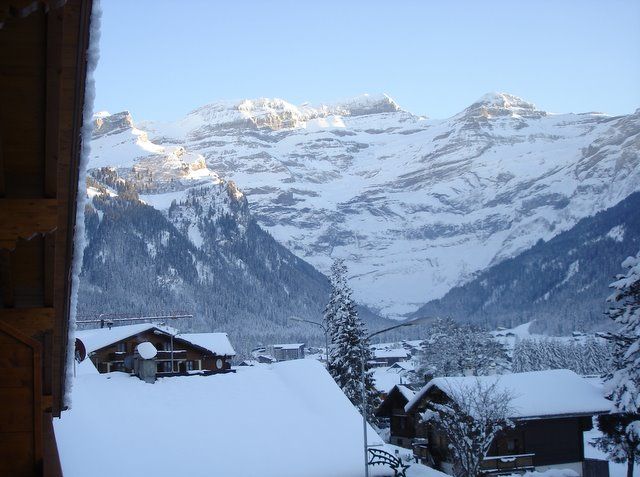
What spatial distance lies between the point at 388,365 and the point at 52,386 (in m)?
140

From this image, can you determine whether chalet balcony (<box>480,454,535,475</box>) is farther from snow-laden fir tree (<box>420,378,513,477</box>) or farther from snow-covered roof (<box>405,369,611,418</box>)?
snow-covered roof (<box>405,369,611,418</box>)

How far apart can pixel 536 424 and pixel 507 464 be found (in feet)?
9.38

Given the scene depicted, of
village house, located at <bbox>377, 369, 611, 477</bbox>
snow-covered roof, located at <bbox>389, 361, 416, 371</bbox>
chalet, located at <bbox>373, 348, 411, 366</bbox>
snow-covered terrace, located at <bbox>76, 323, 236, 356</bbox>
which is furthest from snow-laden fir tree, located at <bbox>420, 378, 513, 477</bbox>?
chalet, located at <bbox>373, 348, 411, 366</bbox>

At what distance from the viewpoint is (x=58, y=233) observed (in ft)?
26.5

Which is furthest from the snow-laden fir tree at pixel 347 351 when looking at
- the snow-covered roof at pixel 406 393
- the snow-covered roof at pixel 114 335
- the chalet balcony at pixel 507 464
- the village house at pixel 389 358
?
the village house at pixel 389 358

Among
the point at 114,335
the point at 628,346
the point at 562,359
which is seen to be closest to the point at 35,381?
the point at 628,346

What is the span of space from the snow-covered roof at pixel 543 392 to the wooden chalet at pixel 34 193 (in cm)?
3333

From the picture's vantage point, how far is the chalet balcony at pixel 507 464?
133 feet

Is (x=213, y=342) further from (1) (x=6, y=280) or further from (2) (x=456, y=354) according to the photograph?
(1) (x=6, y=280)

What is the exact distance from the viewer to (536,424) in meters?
42.1

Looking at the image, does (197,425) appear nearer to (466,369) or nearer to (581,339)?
(466,369)

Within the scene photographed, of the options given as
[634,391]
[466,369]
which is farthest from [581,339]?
[634,391]

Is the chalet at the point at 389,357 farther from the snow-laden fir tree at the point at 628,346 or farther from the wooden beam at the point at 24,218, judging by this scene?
the wooden beam at the point at 24,218

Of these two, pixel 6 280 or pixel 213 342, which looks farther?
pixel 213 342
